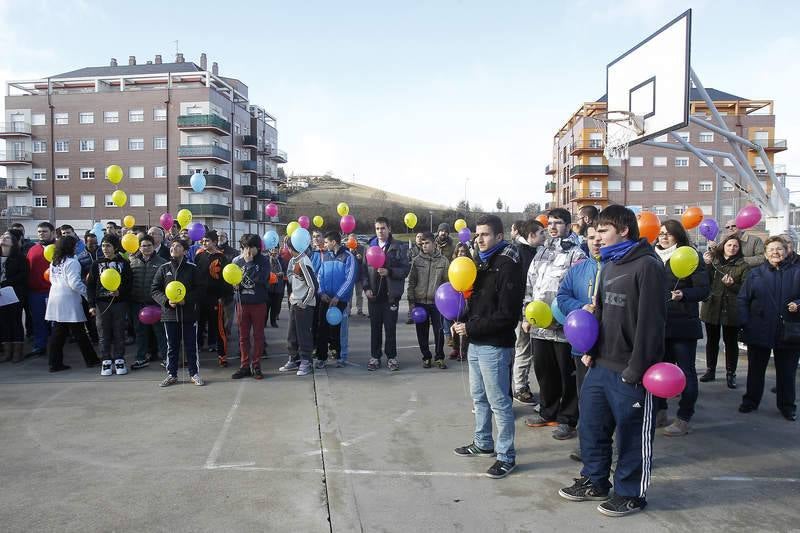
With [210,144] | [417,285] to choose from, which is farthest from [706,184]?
[417,285]

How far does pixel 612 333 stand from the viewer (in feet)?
11.8

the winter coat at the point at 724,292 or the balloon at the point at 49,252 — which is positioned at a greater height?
the balloon at the point at 49,252

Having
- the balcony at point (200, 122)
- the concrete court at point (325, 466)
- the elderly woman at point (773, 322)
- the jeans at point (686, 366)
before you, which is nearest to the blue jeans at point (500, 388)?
the concrete court at point (325, 466)

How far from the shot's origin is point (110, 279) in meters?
7.07

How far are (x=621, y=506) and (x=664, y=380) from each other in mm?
908

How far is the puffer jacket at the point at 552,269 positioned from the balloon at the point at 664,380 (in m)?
1.73

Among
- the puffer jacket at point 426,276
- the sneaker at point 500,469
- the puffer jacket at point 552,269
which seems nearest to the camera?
the sneaker at point 500,469

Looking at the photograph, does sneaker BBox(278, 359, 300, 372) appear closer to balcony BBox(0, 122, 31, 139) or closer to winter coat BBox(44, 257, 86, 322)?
winter coat BBox(44, 257, 86, 322)

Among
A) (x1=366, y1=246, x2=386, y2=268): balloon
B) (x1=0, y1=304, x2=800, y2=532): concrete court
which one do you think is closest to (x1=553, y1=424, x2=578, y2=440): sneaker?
(x1=0, y1=304, x2=800, y2=532): concrete court

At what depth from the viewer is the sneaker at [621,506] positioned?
11.6ft

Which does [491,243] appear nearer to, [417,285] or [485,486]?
[485,486]

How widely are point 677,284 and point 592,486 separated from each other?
2.47 meters

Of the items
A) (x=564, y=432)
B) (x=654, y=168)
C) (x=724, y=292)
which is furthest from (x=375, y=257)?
(x=654, y=168)

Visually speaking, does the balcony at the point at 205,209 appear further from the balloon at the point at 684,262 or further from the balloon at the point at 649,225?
the balloon at the point at 684,262
